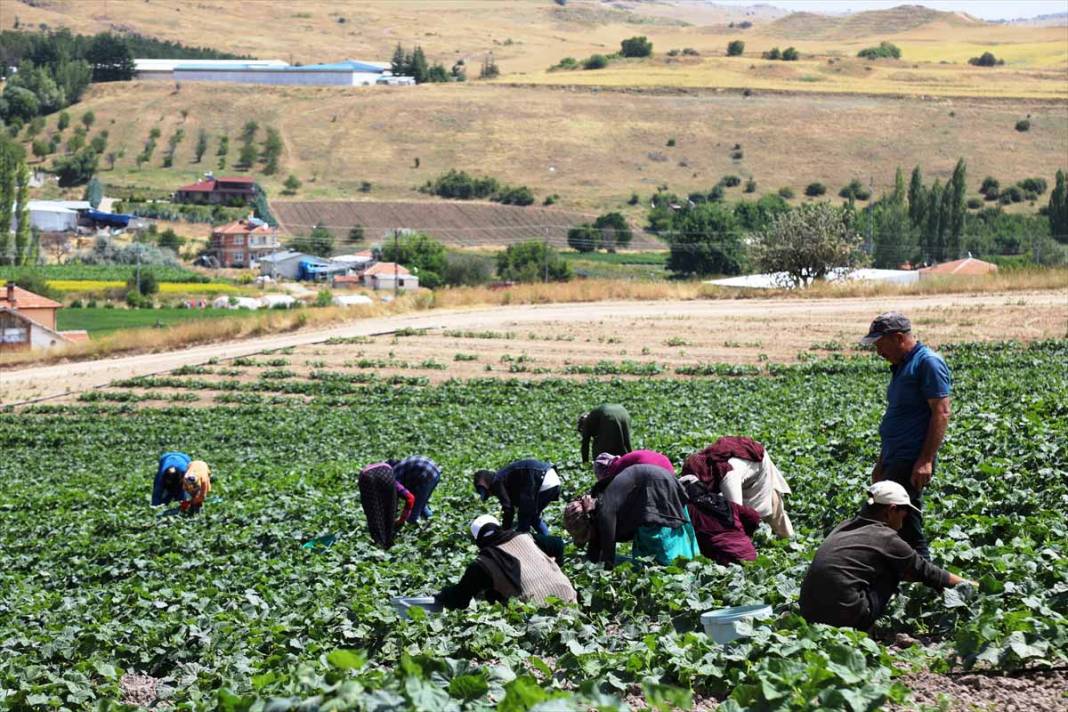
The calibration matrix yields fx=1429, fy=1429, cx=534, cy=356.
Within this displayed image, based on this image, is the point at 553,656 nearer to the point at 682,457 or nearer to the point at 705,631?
the point at 705,631

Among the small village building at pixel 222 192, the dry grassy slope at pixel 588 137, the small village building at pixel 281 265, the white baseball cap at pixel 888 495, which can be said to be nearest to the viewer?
the white baseball cap at pixel 888 495

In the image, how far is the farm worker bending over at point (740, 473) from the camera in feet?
37.0

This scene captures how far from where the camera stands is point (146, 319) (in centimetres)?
7250

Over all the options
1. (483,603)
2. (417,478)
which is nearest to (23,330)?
(417,478)

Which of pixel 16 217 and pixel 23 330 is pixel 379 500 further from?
pixel 16 217

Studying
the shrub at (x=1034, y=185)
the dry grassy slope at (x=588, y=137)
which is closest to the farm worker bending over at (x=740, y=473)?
the dry grassy slope at (x=588, y=137)

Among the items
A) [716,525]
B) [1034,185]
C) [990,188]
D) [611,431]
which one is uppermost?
[716,525]

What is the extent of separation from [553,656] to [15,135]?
167552mm

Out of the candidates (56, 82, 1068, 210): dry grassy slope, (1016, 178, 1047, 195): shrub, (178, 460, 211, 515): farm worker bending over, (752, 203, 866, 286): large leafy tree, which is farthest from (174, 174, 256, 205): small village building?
(178, 460, 211, 515): farm worker bending over

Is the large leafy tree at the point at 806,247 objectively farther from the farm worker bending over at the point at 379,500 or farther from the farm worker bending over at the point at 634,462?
the farm worker bending over at the point at 634,462

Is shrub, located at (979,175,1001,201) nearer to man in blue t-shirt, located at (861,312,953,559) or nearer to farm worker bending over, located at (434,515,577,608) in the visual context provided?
man in blue t-shirt, located at (861,312,953,559)

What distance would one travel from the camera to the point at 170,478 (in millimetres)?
19469

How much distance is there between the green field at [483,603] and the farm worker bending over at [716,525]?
37 cm

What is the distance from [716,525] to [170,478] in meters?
10.5
